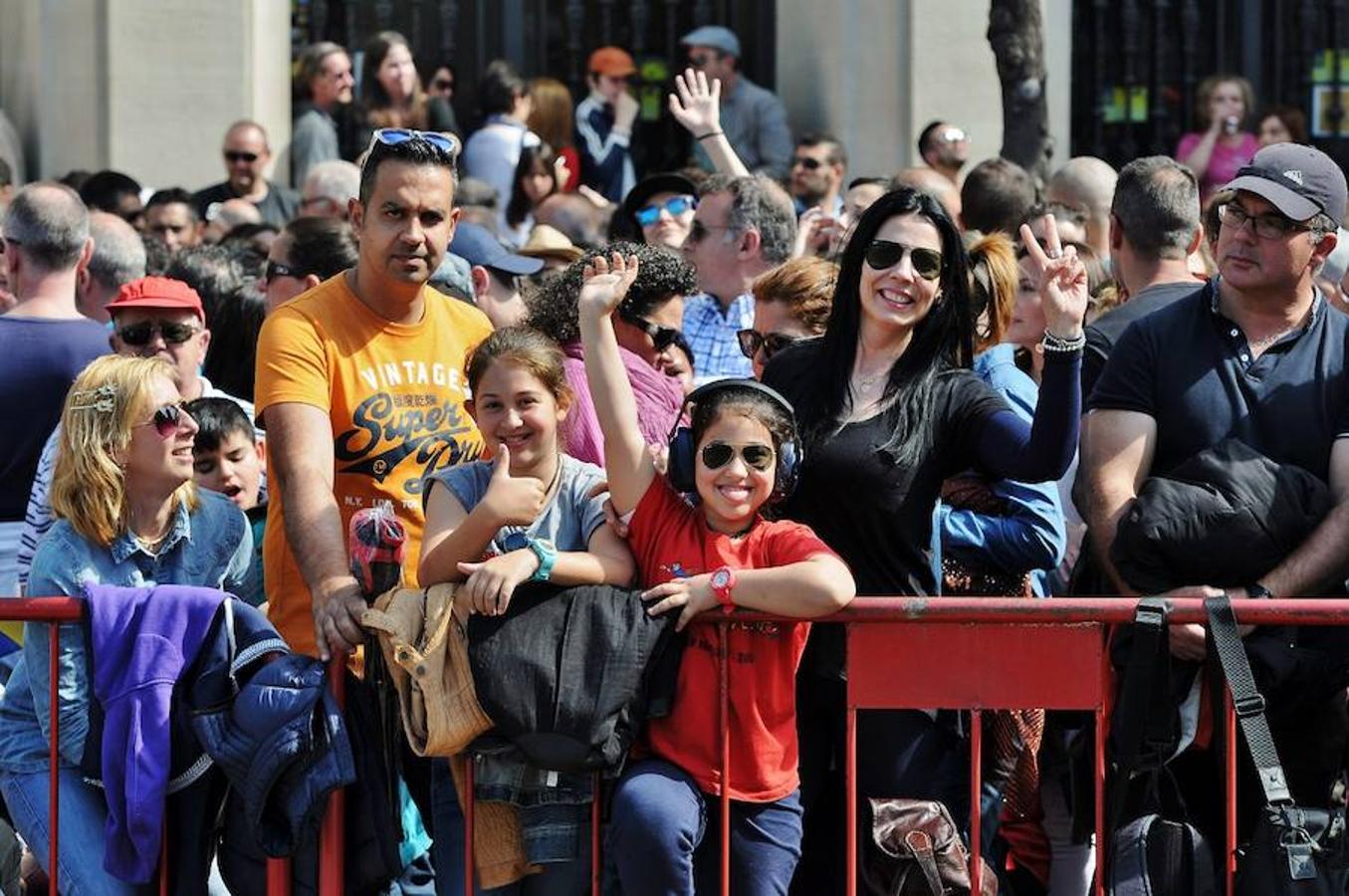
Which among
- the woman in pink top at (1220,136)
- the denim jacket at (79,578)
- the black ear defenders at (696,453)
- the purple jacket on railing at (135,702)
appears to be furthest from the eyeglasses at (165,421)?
the woman in pink top at (1220,136)

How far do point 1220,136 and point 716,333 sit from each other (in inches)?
246

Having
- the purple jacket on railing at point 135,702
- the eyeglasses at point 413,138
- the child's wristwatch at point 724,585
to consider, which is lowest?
the purple jacket on railing at point 135,702

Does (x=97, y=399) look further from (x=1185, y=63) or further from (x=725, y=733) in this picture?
(x=1185, y=63)

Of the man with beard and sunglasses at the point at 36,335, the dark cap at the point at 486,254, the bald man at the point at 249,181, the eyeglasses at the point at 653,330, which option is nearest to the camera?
the eyeglasses at the point at 653,330

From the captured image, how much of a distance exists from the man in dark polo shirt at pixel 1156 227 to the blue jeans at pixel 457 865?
2.46 metres

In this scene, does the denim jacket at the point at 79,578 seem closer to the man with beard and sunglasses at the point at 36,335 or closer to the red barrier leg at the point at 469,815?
the red barrier leg at the point at 469,815

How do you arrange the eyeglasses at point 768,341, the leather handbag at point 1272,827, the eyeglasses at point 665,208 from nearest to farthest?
1. the leather handbag at point 1272,827
2. the eyeglasses at point 768,341
3. the eyeglasses at point 665,208

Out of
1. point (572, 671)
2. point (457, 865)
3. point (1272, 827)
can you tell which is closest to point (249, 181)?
point (457, 865)

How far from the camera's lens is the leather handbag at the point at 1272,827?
5.66 meters

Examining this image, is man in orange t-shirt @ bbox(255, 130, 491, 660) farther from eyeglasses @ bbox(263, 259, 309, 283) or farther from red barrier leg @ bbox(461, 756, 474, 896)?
eyeglasses @ bbox(263, 259, 309, 283)

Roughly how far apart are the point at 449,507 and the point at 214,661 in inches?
26.6

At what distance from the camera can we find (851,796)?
589 cm

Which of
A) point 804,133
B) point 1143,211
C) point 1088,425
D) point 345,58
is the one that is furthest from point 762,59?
point 1088,425

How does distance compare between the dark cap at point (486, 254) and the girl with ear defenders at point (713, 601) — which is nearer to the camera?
the girl with ear defenders at point (713, 601)
